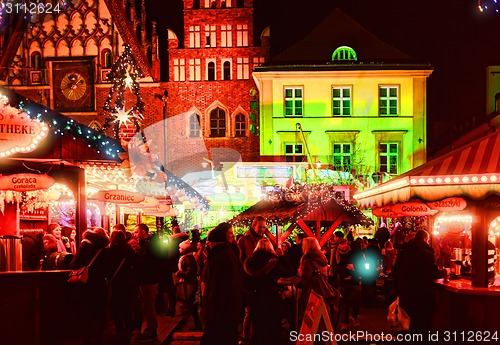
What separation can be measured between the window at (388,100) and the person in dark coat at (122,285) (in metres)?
25.2

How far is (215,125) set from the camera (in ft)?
115

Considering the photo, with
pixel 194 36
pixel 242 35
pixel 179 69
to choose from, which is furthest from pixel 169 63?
pixel 242 35

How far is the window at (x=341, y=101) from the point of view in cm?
3384

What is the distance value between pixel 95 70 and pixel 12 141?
2390cm

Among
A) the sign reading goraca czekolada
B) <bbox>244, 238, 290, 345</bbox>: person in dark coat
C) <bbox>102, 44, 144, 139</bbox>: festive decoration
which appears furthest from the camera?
<bbox>102, 44, 144, 139</bbox>: festive decoration

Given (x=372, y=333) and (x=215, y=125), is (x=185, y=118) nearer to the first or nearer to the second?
(x=215, y=125)

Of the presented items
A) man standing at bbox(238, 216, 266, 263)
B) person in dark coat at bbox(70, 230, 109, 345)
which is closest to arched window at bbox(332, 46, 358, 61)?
man standing at bbox(238, 216, 266, 263)

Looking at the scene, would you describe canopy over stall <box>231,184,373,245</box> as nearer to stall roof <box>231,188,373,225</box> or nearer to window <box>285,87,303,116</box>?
stall roof <box>231,188,373,225</box>

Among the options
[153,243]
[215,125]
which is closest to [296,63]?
[215,125]

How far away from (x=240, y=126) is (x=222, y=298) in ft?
90.1

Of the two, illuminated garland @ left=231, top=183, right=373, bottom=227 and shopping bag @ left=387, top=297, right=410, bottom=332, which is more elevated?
illuminated garland @ left=231, top=183, right=373, bottom=227

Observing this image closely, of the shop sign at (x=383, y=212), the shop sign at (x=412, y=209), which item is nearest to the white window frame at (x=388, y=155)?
the shop sign at (x=383, y=212)

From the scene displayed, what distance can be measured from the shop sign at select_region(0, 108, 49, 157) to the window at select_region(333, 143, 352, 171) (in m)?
23.3

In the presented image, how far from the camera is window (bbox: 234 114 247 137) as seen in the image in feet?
115
